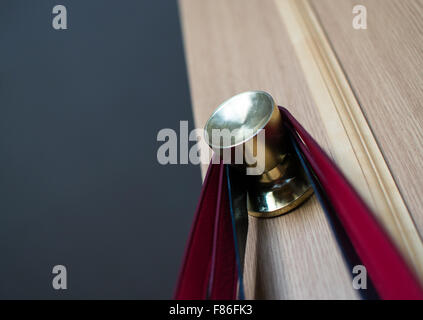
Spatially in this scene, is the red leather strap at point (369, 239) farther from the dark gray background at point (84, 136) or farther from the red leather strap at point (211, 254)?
the dark gray background at point (84, 136)

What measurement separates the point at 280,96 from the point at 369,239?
293 millimetres

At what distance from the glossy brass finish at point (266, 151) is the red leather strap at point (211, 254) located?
0.14 feet

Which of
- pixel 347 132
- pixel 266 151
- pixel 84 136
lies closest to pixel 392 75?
pixel 347 132

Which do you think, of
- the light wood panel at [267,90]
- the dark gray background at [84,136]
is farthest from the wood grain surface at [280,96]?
the dark gray background at [84,136]

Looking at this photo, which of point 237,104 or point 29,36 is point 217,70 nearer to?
point 237,104

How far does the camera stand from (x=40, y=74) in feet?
2.78

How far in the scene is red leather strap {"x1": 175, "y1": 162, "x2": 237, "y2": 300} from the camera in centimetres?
28

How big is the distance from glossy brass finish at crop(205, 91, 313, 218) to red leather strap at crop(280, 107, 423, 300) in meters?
0.04

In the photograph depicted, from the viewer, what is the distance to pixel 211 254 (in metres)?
0.31

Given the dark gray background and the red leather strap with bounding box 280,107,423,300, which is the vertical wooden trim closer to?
the red leather strap with bounding box 280,107,423,300

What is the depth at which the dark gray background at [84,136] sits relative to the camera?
85cm

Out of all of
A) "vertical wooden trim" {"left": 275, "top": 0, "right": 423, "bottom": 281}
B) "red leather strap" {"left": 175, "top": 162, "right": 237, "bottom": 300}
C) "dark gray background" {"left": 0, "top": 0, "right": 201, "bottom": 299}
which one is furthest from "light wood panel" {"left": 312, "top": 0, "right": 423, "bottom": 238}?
"dark gray background" {"left": 0, "top": 0, "right": 201, "bottom": 299}
